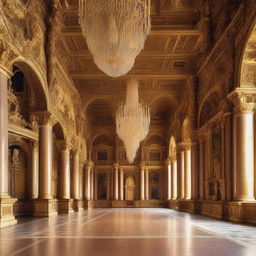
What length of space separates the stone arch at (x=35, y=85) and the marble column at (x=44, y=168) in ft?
1.45

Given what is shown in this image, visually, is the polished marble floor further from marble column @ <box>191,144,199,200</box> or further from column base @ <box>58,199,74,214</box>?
column base @ <box>58,199,74,214</box>

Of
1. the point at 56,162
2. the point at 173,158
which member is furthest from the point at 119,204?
the point at 56,162

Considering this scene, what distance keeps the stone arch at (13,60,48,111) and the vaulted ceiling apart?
4091 millimetres

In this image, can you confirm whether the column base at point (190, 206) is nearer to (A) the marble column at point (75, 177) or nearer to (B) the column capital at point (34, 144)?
(A) the marble column at point (75, 177)

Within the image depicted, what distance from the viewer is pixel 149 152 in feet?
133

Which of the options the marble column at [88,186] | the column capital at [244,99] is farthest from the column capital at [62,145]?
the column capital at [244,99]

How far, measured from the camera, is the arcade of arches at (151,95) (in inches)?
575

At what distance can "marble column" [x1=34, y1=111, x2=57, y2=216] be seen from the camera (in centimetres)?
1825

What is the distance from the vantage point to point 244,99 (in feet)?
49.6

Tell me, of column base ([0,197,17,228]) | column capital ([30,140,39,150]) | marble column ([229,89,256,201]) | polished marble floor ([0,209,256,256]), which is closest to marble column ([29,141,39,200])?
column capital ([30,140,39,150])

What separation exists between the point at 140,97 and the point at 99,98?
3221 millimetres

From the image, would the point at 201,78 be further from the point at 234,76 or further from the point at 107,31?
the point at 107,31

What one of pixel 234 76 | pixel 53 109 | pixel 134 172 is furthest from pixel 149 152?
pixel 234 76

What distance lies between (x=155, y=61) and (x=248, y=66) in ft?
34.9
